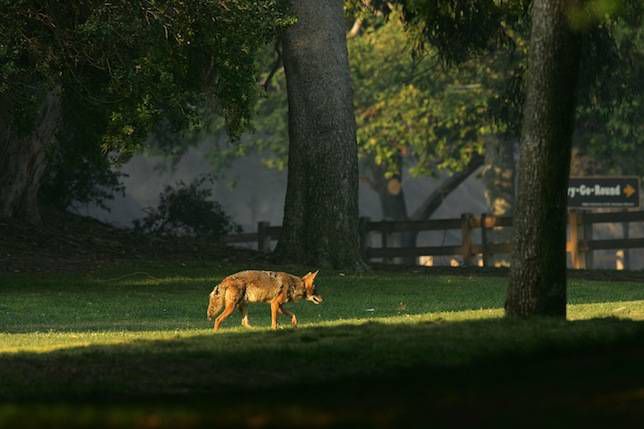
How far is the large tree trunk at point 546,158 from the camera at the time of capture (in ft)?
59.8

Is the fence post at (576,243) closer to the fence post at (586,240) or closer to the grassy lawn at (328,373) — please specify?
the fence post at (586,240)

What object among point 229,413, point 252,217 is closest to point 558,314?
point 229,413

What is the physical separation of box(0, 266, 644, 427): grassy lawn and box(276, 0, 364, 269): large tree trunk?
12.4 metres

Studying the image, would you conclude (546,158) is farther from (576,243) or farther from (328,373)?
(576,243)

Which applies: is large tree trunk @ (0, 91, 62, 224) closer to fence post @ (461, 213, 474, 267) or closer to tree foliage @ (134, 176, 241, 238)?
tree foliage @ (134, 176, 241, 238)

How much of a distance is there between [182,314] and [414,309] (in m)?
3.95

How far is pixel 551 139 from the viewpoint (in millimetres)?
18234

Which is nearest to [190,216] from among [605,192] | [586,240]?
[586,240]

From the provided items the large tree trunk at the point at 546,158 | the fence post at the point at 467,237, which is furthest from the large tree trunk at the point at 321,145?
the large tree trunk at the point at 546,158

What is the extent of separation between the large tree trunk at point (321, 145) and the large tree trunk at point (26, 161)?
218 inches

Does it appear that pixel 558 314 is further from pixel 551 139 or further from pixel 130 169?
pixel 130 169

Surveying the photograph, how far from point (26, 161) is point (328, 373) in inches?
972

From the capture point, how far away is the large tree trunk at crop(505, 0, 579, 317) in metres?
18.2

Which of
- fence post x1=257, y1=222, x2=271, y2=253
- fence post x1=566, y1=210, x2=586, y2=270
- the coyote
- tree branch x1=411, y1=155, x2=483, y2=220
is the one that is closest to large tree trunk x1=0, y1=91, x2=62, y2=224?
fence post x1=257, y1=222, x2=271, y2=253
